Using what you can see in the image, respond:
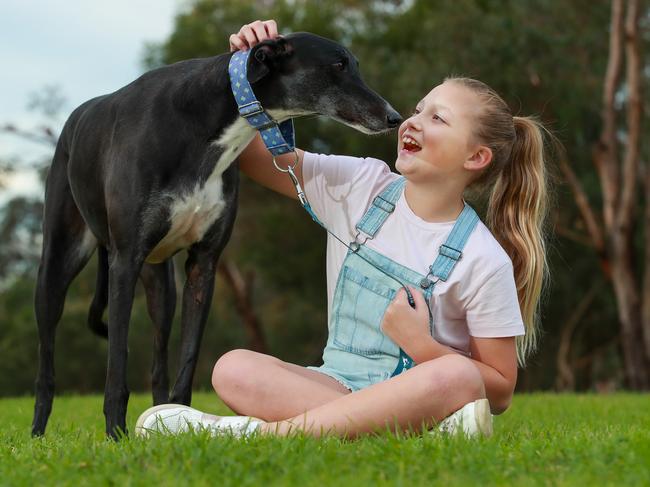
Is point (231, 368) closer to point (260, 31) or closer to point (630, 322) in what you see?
point (260, 31)

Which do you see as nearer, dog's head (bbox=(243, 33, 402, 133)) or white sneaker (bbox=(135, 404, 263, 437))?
white sneaker (bbox=(135, 404, 263, 437))

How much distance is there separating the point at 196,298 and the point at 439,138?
139 cm

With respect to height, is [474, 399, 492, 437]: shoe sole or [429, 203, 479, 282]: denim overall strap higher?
[429, 203, 479, 282]: denim overall strap

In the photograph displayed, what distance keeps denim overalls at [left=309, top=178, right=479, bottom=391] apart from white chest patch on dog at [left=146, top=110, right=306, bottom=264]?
2.18ft

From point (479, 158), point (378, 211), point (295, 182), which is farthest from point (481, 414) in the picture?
point (295, 182)

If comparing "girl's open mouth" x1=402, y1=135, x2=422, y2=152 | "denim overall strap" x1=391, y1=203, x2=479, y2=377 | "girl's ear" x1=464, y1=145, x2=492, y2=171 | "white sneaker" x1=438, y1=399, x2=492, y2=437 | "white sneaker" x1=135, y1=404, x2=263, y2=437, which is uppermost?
"girl's open mouth" x1=402, y1=135, x2=422, y2=152

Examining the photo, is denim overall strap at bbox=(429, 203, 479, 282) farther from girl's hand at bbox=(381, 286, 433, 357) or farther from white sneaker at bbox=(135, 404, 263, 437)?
white sneaker at bbox=(135, 404, 263, 437)

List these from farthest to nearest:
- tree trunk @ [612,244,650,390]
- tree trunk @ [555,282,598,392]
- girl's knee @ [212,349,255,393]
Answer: tree trunk @ [555,282,598,392], tree trunk @ [612,244,650,390], girl's knee @ [212,349,255,393]

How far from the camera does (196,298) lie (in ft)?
14.9

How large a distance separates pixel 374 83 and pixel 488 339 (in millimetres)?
13900

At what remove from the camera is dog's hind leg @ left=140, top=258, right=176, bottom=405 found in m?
4.93

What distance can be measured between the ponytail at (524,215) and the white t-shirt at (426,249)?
10.0 inches

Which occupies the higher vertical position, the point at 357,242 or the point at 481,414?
the point at 357,242

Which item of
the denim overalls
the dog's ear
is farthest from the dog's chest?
the denim overalls
